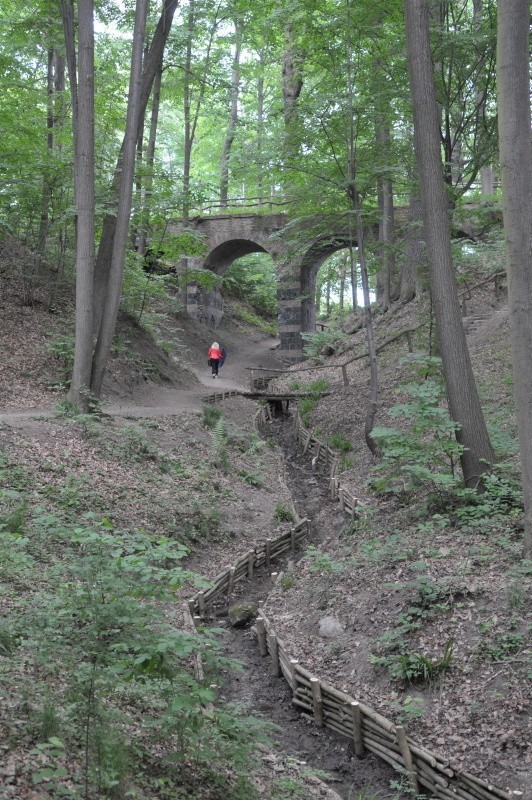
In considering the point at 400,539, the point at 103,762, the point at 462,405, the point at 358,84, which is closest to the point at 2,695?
the point at 103,762

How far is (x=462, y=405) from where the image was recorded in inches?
366

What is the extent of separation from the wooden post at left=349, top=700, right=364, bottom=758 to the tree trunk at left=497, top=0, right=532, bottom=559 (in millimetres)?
3692

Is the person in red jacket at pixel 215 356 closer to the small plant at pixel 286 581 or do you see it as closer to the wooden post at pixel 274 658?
the small plant at pixel 286 581

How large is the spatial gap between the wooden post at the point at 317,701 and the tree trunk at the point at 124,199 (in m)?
8.54

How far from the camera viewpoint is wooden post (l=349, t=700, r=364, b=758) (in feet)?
20.1

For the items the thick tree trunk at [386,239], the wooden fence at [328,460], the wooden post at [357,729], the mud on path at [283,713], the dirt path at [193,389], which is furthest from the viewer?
the thick tree trunk at [386,239]

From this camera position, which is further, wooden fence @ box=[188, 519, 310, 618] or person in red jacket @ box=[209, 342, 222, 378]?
person in red jacket @ box=[209, 342, 222, 378]

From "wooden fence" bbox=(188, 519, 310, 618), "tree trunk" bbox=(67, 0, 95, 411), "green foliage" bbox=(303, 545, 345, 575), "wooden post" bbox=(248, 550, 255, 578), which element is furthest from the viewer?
"tree trunk" bbox=(67, 0, 95, 411)

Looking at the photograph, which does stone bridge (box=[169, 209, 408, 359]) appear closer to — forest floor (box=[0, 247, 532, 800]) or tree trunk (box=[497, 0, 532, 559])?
forest floor (box=[0, 247, 532, 800])

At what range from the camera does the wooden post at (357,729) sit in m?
6.12

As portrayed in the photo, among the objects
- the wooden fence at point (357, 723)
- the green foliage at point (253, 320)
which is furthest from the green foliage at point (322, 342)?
the wooden fence at point (357, 723)

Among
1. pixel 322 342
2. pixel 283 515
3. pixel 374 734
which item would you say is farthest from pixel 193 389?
pixel 374 734

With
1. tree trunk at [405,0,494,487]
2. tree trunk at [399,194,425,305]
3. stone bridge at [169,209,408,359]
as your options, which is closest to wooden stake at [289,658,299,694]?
tree trunk at [405,0,494,487]

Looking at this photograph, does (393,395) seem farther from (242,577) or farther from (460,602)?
(460,602)
